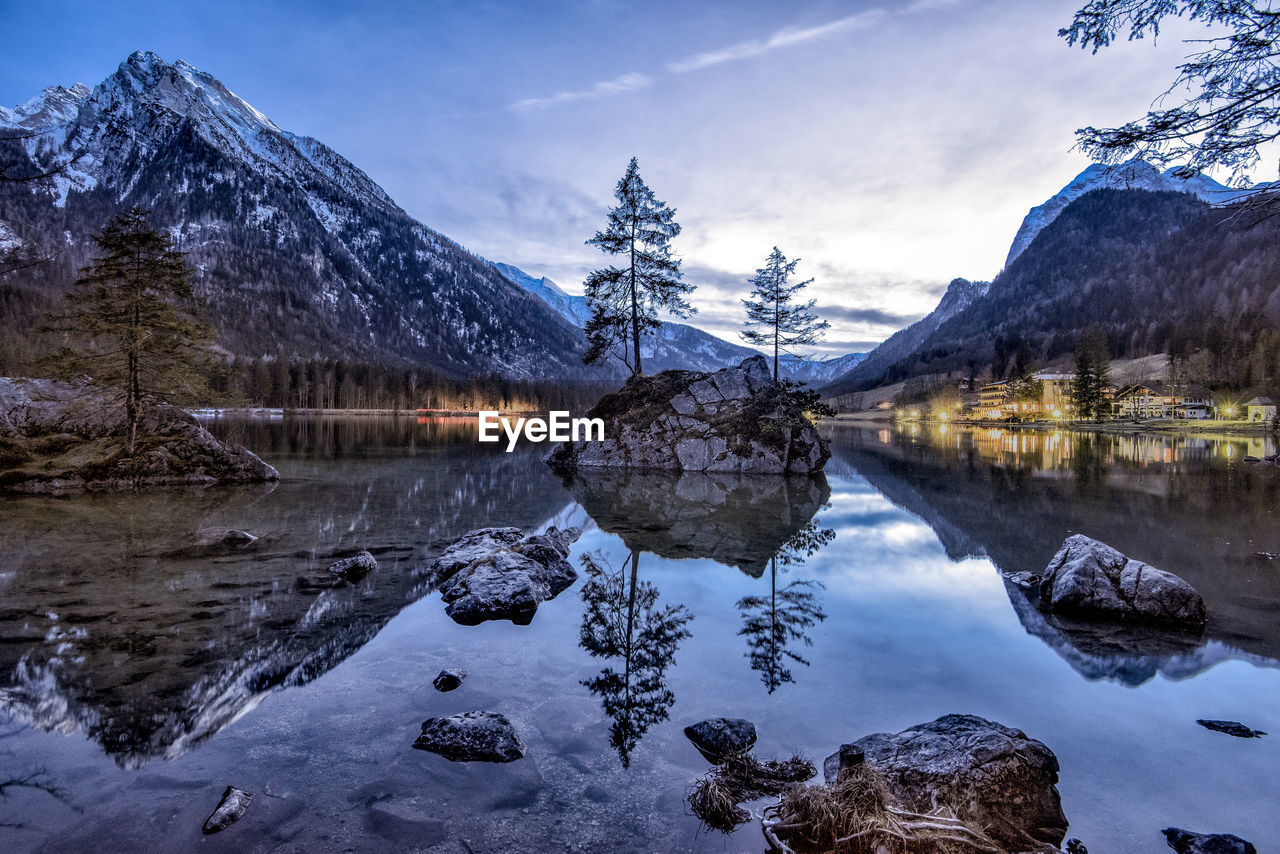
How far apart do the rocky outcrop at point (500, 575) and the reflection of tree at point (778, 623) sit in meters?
3.33

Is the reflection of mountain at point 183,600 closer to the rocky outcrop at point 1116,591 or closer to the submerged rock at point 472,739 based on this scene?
the submerged rock at point 472,739

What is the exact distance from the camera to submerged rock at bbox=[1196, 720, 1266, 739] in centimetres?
536

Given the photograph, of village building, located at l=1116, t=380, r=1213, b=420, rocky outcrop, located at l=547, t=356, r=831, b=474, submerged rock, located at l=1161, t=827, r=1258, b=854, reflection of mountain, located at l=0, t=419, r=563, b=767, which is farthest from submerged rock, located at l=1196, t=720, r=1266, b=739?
village building, located at l=1116, t=380, r=1213, b=420

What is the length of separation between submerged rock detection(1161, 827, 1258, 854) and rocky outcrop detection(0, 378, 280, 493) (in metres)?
Answer: 25.7

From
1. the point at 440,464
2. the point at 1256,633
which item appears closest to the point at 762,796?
the point at 1256,633

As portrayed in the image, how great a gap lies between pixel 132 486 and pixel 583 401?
16651cm

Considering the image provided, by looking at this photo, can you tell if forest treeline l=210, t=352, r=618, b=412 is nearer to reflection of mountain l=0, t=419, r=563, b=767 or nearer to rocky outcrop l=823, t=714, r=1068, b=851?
reflection of mountain l=0, t=419, r=563, b=767

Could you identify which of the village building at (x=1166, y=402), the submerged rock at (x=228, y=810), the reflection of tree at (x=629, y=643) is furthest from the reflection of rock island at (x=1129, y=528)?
the village building at (x=1166, y=402)

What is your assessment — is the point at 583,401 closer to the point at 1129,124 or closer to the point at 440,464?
the point at 440,464

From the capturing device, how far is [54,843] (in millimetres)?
3803

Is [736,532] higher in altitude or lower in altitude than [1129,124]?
lower

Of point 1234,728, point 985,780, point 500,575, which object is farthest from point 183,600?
point 1234,728

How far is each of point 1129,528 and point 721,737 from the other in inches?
573

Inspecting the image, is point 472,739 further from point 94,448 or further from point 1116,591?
point 94,448
